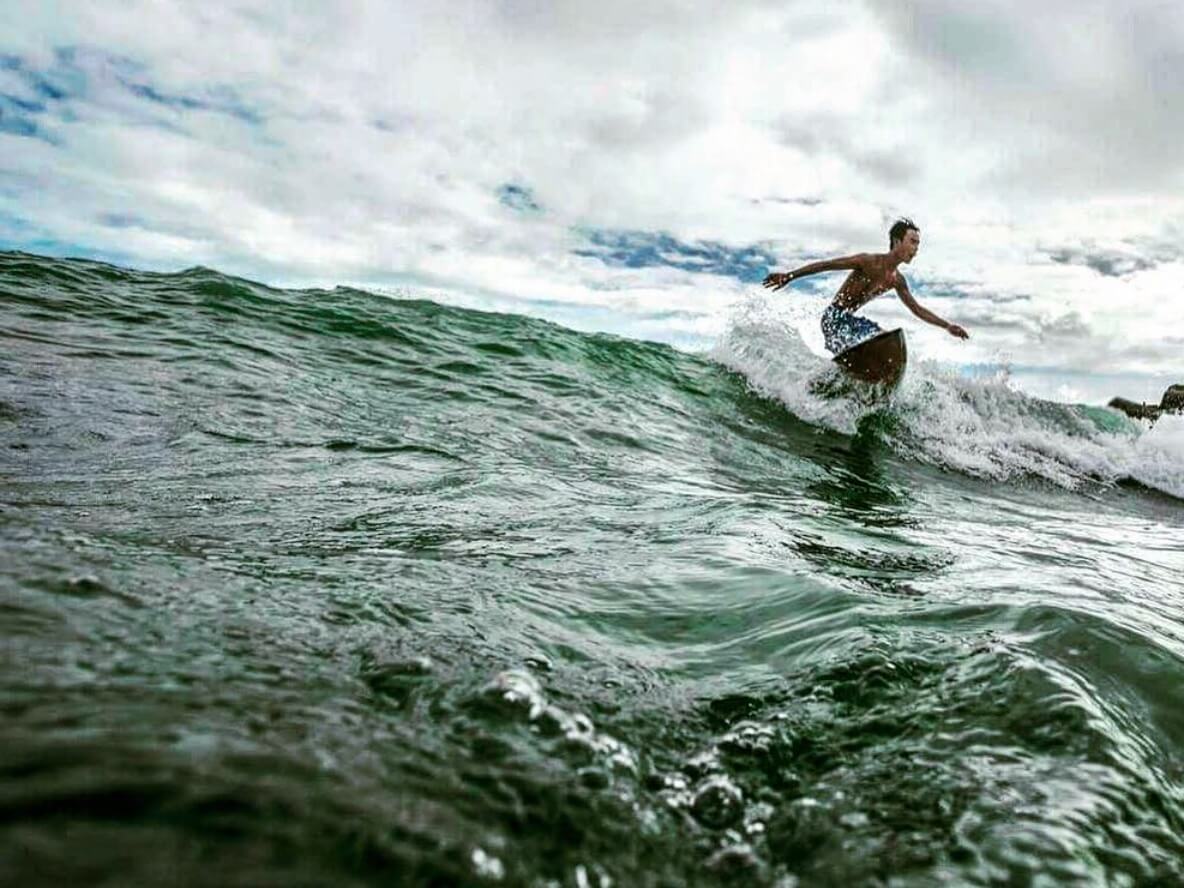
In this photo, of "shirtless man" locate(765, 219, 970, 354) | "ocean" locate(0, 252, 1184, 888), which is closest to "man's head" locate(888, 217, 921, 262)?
"shirtless man" locate(765, 219, 970, 354)

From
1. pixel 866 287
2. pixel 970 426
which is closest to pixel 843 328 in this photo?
pixel 866 287

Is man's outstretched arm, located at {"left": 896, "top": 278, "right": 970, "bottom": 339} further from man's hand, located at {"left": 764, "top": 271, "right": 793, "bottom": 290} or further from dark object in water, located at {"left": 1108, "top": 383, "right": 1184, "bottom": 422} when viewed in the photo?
dark object in water, located at {"left": 1108, "top": 383, "right": 1184, "bottom": 422}

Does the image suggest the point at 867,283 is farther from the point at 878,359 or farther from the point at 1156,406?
the point at 1156,406

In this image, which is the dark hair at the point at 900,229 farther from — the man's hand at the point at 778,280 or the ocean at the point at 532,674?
the ocean at the point at 532,674

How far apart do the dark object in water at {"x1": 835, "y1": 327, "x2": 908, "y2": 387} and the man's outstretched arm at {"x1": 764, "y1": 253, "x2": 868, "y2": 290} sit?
3.37 ft

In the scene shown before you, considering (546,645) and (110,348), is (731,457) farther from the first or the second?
(110,348)

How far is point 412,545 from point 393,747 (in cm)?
163

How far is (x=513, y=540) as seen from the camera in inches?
125

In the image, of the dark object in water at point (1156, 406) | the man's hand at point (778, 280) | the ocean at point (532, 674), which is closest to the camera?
the ocean at point (532, 674)

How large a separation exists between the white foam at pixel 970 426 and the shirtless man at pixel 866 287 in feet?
2.09

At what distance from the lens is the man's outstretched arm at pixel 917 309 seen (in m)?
9.88

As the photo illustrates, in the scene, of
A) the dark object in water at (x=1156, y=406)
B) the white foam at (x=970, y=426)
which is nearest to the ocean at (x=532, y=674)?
the white foam at (x=970, y=426)

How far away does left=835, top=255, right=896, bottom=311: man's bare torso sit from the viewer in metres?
9.84

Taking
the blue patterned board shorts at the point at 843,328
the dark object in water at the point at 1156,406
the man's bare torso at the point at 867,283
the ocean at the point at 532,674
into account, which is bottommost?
the ocean at the point at 532,674
